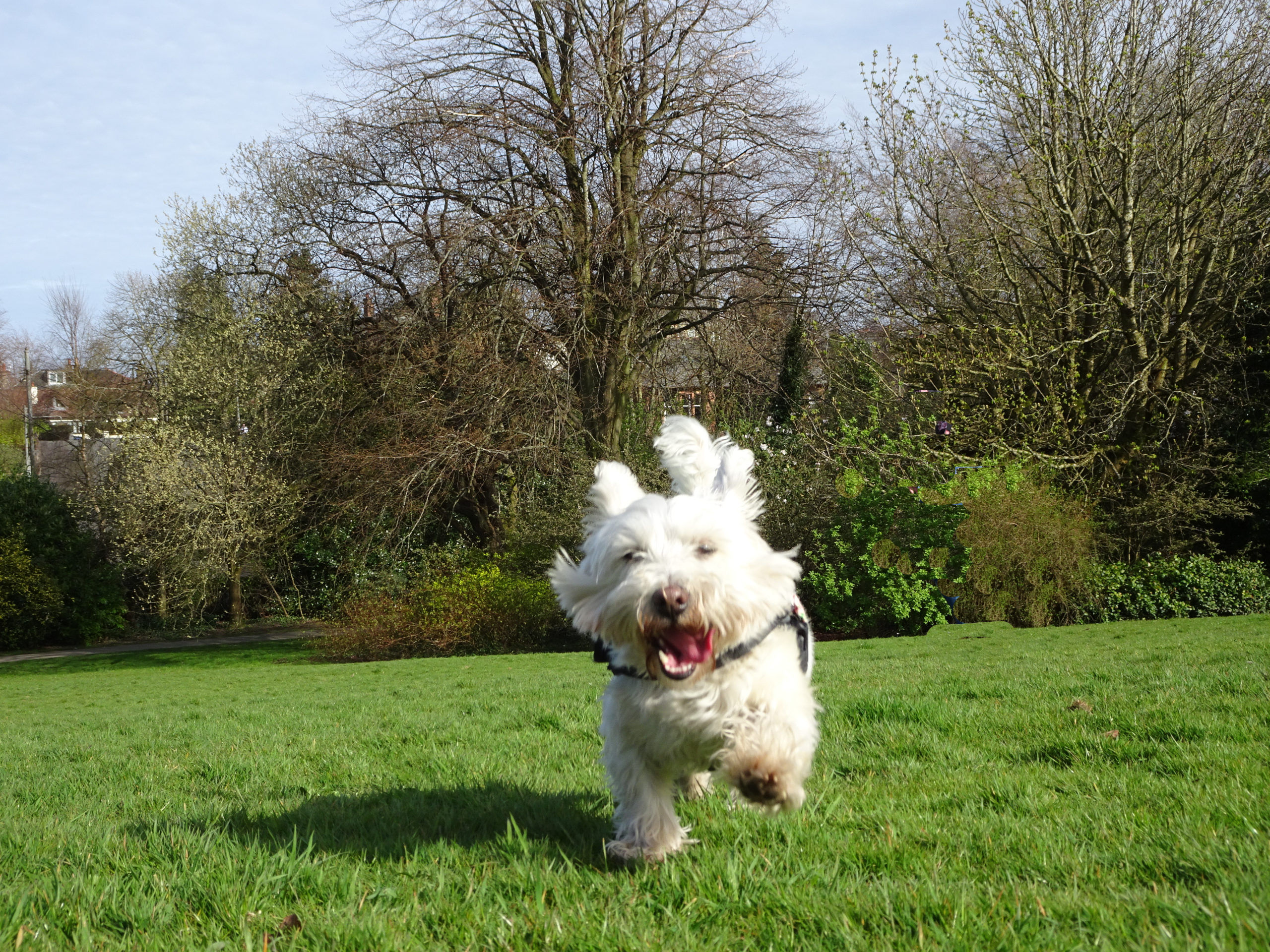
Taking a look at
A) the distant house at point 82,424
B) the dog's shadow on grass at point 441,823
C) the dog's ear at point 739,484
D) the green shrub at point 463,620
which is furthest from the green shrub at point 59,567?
the dog's ear at point 739,484

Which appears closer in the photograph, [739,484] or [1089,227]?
[739,484]

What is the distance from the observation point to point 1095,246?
656 inches

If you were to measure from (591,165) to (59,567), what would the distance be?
58.9ft

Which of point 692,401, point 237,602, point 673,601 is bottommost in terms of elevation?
point 237,602

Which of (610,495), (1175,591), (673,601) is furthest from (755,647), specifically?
(1175,591)

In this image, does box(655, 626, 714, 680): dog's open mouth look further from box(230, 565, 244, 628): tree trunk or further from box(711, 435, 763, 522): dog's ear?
box(230, 565, 244, 628): tree trunk

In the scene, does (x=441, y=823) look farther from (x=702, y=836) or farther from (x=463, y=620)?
(x=463, y=620)

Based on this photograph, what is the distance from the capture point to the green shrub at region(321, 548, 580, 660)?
60.4 ft

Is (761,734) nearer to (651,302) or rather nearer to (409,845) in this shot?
(409,845)

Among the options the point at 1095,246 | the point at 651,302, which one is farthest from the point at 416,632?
the point at 1095,246

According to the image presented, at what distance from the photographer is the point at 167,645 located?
24438 millimetres

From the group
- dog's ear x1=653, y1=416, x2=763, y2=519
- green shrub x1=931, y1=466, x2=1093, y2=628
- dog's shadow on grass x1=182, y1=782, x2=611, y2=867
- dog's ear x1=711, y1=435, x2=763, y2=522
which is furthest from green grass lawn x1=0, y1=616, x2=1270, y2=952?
green shrub x1=931, y1=466, x2=1093, y2=628

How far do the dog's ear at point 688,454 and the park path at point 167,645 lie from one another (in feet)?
62.4

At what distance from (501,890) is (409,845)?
0.64 meters
